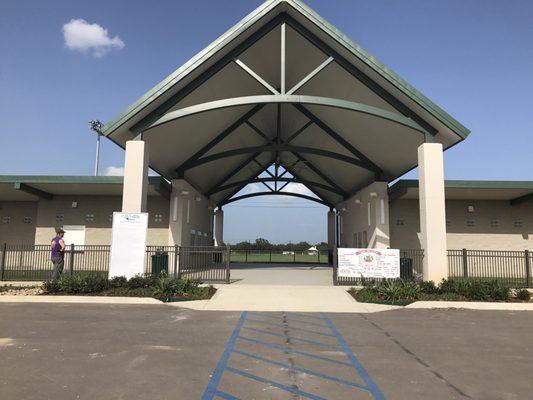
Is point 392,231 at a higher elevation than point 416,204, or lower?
lower

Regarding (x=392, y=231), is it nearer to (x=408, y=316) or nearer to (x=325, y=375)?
(x=408, y=316)

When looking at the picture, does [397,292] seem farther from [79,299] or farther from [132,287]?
[79,299]

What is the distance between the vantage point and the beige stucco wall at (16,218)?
26.4 meters

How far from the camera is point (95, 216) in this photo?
987 inches

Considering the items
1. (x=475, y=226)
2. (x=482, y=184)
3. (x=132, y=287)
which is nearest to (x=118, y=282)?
(x=132, y=287)

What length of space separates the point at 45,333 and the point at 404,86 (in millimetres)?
13240

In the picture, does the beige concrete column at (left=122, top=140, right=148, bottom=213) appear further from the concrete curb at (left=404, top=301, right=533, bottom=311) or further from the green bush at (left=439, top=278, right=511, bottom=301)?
the green bush at (left=439, top=278, right=511, bottom=301)

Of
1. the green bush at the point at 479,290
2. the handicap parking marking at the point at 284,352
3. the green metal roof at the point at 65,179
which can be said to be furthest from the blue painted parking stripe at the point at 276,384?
the green metal roof at the point at 65,179

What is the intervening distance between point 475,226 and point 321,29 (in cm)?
1557

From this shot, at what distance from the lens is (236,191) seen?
118ft

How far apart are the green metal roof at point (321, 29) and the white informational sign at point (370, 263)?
5.07 m

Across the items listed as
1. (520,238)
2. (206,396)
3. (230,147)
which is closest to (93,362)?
(206,396)

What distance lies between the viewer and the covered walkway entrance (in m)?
15.6

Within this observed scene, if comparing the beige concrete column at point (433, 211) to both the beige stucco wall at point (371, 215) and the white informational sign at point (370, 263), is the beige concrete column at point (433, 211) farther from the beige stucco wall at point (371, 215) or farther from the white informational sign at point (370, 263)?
the beige stucco wall at point (371, 215)
